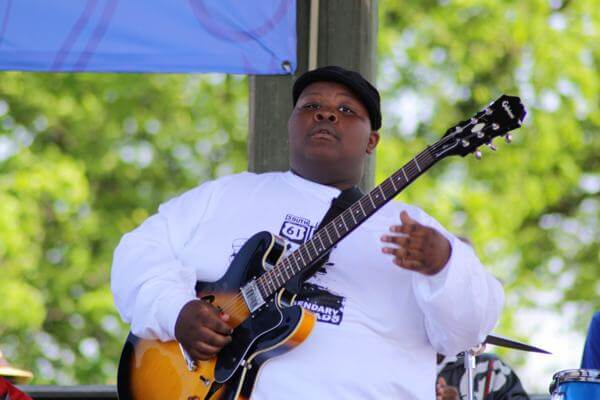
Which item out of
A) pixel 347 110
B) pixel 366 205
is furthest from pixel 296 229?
pixel 347 110

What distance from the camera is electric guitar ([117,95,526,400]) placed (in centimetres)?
371

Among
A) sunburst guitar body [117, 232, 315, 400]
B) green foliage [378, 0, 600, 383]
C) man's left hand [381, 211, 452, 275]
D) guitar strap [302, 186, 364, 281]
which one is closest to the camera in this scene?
man's left hand [381, 211, 452, 275]

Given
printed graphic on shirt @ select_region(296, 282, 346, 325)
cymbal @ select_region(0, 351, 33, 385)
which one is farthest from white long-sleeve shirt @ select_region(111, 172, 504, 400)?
cymbal @ select_region(0, 351, 33, 385)

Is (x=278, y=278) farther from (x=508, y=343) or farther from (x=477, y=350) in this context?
(x=508, y=343)

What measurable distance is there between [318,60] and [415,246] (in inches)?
56.6

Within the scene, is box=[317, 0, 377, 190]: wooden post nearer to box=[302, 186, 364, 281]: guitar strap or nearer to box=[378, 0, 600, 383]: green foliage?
box=[302, 186, 364, 281]: guitar strap

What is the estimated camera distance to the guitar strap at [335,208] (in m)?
3.88

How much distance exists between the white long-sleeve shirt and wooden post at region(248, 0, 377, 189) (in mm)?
377

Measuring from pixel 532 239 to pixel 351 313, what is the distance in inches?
381

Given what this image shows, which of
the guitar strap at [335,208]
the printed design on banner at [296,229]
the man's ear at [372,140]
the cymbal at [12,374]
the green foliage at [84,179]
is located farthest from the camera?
the green foliage at [84,179]

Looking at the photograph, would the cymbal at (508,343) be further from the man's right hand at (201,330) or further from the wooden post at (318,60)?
the man's right hand at (201,330)

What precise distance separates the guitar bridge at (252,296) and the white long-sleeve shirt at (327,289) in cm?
14

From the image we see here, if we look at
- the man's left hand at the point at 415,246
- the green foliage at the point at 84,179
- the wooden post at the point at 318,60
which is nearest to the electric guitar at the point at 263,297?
the man's left hand at the point at 415,246

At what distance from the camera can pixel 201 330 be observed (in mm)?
3828
